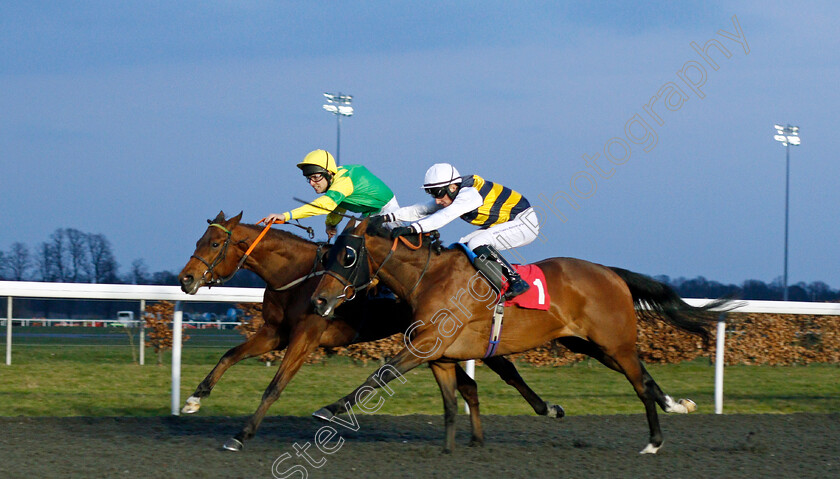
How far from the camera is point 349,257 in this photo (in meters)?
4.52

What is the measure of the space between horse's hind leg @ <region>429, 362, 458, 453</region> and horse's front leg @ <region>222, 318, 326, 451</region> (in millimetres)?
729

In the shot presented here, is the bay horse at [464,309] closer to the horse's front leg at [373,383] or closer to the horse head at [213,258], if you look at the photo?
the horse's front leg at [373,383]

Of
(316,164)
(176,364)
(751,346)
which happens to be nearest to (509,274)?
(316,164)

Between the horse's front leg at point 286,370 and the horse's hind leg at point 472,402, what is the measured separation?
→ 94 cm

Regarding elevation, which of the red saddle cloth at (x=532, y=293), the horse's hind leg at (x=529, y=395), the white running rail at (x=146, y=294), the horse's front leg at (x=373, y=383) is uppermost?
the red saddle cloth at (x=532, y=293)

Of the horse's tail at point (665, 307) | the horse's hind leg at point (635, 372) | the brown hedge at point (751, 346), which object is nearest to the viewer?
the horse's hind leg at point (635, 372)

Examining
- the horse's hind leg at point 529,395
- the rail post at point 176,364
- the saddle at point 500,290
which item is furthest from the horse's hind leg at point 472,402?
the rail post at point 176,364

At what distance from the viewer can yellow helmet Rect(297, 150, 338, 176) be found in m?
5.40

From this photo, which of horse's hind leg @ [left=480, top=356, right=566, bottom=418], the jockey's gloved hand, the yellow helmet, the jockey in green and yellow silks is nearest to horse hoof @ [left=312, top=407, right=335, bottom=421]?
the jockey's gloved hand

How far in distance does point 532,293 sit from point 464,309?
18.3 inches

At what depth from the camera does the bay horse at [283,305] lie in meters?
5.01

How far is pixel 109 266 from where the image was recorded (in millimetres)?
21734

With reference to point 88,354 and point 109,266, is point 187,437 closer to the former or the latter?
point 88,354

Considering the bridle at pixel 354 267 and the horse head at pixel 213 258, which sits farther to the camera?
the horse head at pixel 213 258
